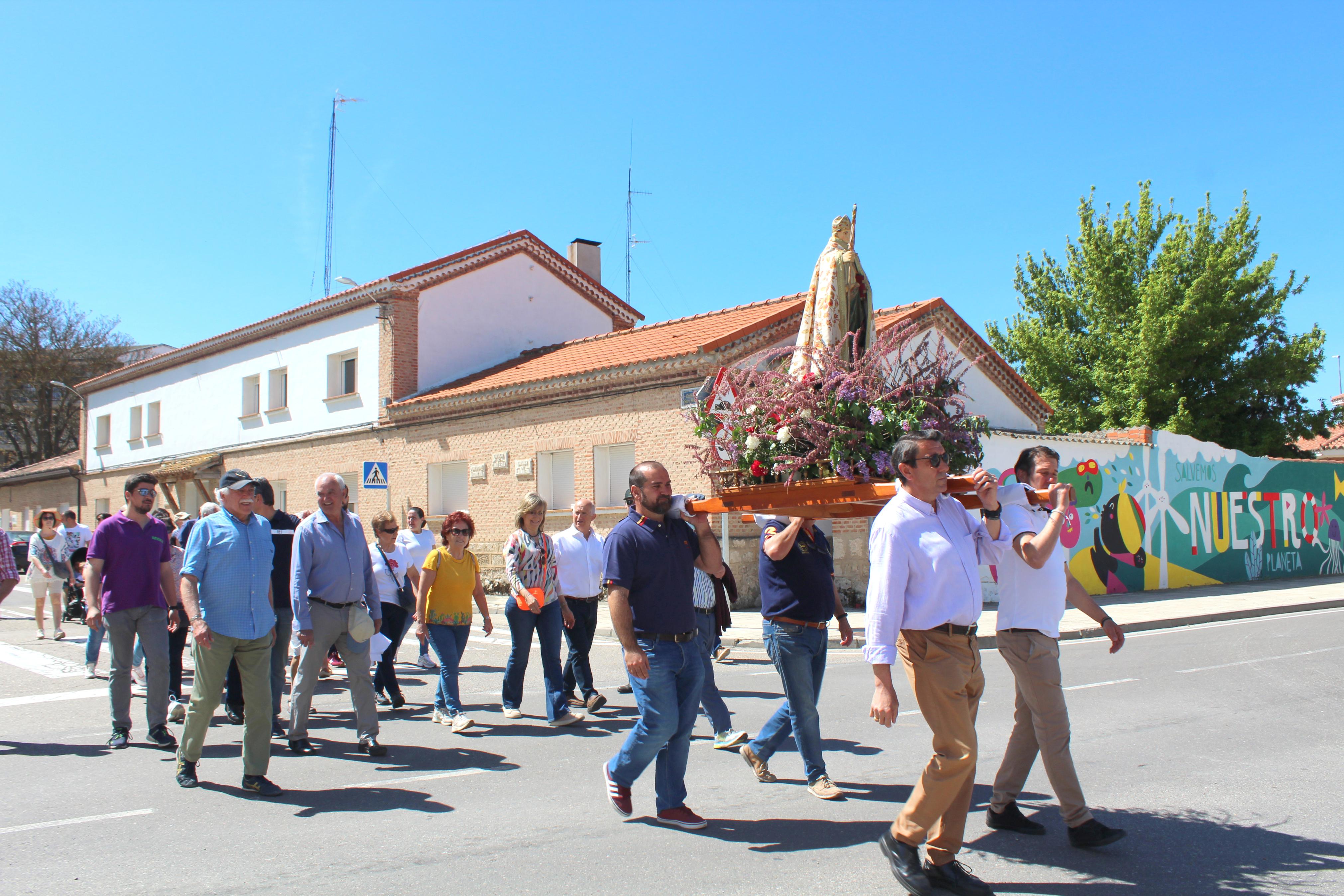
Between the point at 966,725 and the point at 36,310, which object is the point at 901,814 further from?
the point at 36,310

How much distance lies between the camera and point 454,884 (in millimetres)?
4148

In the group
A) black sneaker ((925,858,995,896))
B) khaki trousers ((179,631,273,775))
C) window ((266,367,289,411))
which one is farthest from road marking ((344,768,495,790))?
window ((266,367,289,411))

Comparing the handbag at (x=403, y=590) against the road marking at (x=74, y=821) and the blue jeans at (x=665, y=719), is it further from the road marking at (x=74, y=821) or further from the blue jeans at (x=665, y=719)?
the blue jeans at (x=665, y=719)

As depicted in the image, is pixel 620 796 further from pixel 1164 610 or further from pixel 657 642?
pixel 1164 610

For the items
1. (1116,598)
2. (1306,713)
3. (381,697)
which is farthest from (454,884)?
(1116,598)

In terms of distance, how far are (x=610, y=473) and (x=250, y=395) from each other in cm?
1466

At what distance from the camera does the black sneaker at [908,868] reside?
3898mm

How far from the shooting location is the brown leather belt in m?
5.39

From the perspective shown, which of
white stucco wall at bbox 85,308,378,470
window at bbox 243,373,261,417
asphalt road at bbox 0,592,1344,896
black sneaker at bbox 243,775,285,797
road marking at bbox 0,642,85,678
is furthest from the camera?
window at bbox 243,373,261,417

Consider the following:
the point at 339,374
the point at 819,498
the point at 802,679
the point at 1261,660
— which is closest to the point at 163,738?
the point at 802,679

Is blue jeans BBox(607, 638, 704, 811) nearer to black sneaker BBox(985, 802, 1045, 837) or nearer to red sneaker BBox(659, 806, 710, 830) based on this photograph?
red sneaker BBox(659, 806, 710, 830)

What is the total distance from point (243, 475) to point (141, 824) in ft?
6.57

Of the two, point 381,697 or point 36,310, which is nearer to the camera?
point 381,697

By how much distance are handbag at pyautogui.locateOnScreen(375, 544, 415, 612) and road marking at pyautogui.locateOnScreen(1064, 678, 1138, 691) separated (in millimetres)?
5988
